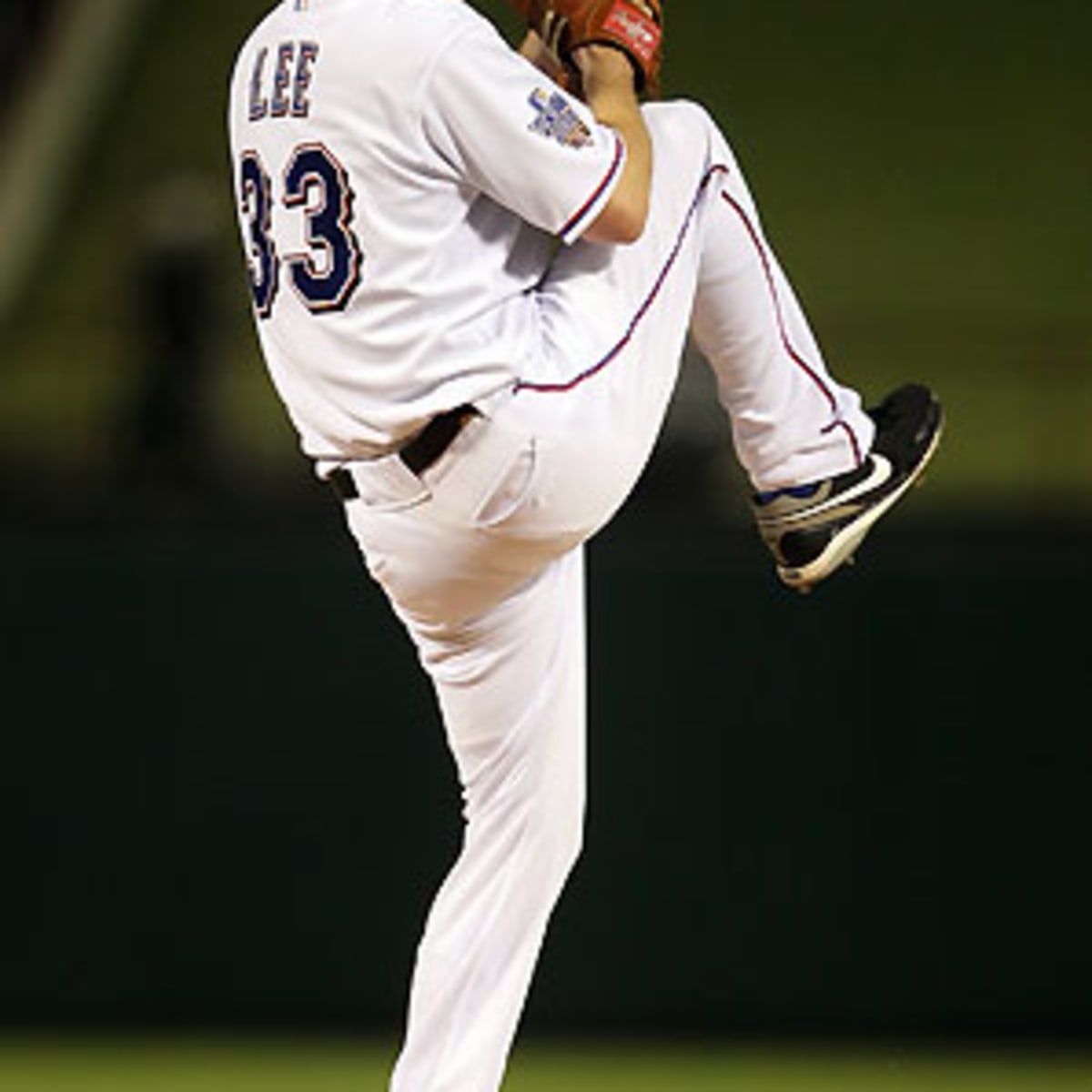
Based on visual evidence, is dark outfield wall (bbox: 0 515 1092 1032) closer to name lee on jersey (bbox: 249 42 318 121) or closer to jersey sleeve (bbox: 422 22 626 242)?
name lee on jersey (bbox: 249 42 318 121)

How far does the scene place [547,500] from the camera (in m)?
3.85

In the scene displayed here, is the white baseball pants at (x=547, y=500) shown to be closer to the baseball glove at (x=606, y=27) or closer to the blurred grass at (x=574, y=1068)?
the baseball glove at (x=606, y=27)

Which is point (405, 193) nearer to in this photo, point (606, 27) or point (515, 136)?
point (515, 136)

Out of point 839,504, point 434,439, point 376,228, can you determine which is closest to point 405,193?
point 376,228

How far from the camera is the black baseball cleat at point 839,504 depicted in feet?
13.4

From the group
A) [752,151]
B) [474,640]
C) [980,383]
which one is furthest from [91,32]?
[474,640]

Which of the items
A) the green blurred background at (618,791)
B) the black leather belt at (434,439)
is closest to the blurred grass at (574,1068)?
the green blurred background at (618,791)

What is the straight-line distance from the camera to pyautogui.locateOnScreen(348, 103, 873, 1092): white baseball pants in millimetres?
3854

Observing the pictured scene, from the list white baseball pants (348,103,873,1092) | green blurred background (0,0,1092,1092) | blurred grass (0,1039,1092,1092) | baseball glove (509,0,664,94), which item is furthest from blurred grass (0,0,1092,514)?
baseball glove (509,0,664,94)

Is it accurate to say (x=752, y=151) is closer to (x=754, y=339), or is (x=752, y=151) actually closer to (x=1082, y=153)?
(x=1082, y=153)

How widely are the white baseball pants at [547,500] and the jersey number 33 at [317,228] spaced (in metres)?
0.25

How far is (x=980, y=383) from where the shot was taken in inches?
396

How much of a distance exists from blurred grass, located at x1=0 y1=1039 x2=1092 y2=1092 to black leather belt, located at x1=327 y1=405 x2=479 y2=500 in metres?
2.57

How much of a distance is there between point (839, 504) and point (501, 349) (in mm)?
590
